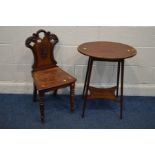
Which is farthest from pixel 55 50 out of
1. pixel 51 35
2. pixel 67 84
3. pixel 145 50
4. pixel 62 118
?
pixel 145 50

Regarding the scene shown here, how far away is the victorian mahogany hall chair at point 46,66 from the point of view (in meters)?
2.53

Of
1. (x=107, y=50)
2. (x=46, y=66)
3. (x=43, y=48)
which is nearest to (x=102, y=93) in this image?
(x=107, y=50)

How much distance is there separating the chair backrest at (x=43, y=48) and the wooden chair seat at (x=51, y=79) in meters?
0.07

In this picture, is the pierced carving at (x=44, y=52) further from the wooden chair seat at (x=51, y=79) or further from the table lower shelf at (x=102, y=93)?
the table lower shelf at (x=102, y=93)

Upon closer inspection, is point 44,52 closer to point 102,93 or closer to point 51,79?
point 51,79

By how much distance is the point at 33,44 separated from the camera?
2.69m

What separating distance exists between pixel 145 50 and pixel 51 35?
3.44 ft

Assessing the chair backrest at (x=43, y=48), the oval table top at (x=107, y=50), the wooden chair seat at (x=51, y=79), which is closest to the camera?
the oval table top at (x=107, y=50)

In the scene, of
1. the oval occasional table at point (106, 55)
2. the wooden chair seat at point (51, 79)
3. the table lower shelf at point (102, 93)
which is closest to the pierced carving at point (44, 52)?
the wooden chair seat at point (51, 79)

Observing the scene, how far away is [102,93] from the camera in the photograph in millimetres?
2820

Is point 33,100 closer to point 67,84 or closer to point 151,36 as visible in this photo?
point 67,84

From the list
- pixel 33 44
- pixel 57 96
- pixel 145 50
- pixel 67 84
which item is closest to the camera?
pixel 67 84

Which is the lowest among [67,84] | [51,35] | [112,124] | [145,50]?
[112,124]

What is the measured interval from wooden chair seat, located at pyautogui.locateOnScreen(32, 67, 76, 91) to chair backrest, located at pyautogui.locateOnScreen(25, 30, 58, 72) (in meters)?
0.07
